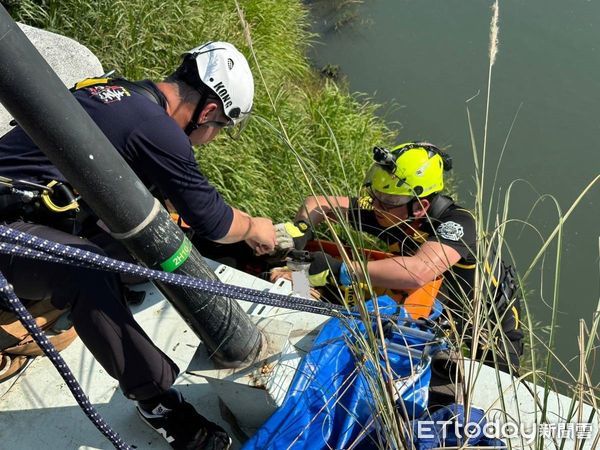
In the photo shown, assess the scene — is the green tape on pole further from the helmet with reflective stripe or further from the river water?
the river water

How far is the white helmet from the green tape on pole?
4.07ft

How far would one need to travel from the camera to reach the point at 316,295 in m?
3.49

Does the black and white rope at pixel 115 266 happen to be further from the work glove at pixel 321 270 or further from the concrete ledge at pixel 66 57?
the concrete ledge at pixel 66 57

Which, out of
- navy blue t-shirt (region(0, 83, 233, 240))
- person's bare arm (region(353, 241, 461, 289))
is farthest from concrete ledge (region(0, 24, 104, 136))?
person's bare arm (region(353, 241, 461, 289))

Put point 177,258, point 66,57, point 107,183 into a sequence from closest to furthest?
point 107,183 → point 177,258 → point 66,57

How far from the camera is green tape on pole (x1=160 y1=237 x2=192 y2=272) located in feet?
6.73

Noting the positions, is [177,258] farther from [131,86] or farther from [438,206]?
[438,206]

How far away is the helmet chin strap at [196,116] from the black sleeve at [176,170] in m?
0.33

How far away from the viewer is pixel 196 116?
3.20 m

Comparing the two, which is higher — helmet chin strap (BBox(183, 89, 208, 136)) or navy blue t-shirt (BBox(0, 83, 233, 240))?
helmet chin strap (BBox(183, 89, 208, 136))

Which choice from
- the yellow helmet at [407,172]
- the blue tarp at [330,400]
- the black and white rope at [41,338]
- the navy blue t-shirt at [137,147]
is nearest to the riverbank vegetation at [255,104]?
the yellow helmet at [407,172]

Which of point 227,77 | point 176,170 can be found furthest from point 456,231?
point 176,170

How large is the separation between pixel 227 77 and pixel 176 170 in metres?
0.56

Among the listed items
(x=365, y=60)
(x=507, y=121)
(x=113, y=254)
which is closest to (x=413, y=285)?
(x=113, y=254)
